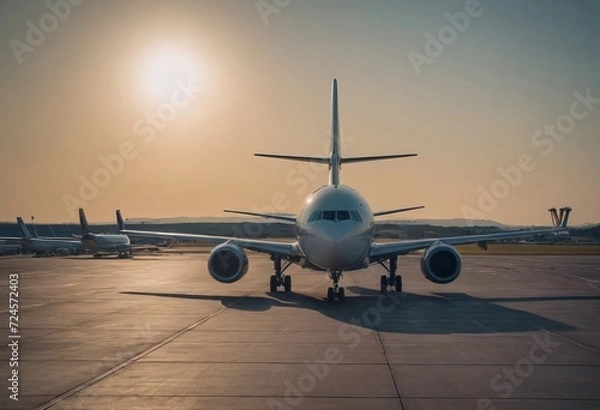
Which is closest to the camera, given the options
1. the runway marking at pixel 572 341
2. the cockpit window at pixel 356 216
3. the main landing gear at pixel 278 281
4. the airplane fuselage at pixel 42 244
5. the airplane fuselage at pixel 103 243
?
the runway marking at pixel 572 341

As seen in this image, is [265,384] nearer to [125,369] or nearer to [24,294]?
[125,369]

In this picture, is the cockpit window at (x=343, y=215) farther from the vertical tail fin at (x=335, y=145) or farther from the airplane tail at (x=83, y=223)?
the airplane tail at (x=83, y=223)

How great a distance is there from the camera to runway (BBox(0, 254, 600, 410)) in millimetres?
8891

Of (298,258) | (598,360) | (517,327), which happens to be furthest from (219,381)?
(298,258)

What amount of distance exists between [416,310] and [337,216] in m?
4.42

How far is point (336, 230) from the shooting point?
67.6 ft

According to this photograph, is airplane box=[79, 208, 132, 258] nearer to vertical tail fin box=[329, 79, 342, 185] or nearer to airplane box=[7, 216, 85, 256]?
airplane box=[7, 216, 85, 256]

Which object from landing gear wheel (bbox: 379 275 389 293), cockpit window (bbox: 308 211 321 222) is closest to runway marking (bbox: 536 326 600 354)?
cockpit window (bbox: 308 211 321 222)

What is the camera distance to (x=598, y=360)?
11.6m

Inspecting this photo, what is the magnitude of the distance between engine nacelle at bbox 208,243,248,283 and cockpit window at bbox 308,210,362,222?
Answer: 14.4 feet

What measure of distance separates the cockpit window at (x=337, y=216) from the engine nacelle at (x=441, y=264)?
4.10 metres

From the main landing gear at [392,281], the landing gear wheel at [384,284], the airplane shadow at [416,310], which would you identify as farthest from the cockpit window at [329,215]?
the landing gear wheel at [384,284]

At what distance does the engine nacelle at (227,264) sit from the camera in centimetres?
2439

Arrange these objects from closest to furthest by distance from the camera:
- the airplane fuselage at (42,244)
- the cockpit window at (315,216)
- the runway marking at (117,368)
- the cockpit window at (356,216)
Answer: the runway marking at (117,368) < the cockpit window at (356,216) < the cockpit window at (315,216) < the airplane fuselage at (42,244)
